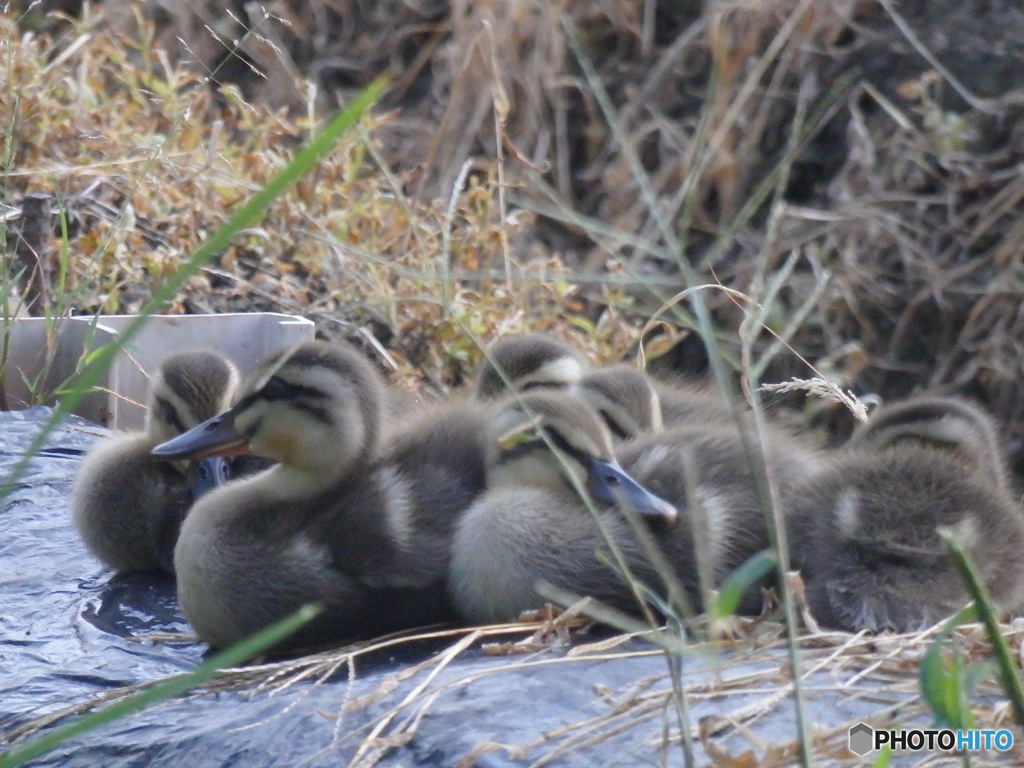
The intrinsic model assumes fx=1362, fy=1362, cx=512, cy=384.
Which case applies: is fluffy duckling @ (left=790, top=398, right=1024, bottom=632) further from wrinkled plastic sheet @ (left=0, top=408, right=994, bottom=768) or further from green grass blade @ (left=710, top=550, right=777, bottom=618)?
green grass blade @ (left=710, top=550, right=777, bottom=618)

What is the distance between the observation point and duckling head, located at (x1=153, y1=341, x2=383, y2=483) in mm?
2352

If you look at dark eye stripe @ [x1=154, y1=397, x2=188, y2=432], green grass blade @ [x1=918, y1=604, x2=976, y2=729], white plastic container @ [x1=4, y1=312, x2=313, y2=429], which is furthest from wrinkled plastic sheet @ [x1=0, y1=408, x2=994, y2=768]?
white plastic container @ [x1=4, y1=312, x2=313, y2=429]

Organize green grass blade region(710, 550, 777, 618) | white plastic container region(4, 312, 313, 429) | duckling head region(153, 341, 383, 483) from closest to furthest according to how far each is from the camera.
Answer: green grass blade region(710, 550, 777, 618) → duckling head region(153, 341, 383, 483) → white plastic container region(4, 312, 313, 429)

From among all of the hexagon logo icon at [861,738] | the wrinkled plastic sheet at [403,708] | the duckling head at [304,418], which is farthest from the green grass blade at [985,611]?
the duckling head at [304,418]

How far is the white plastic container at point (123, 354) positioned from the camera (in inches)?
132

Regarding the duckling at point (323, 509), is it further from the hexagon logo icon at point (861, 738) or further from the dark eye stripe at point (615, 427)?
the hexagon logo icon at point (861, 738)

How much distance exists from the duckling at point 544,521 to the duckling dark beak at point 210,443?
44 centimetres

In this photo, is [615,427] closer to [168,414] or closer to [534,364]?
[534,364]

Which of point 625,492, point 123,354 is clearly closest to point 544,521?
point 625,492

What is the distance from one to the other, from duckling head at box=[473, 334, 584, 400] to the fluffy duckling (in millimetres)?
774

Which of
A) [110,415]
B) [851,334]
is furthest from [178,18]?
[110,415]

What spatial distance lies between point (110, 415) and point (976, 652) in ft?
7.45

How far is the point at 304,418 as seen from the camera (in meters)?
2.36

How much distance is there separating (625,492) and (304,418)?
1.91ft
